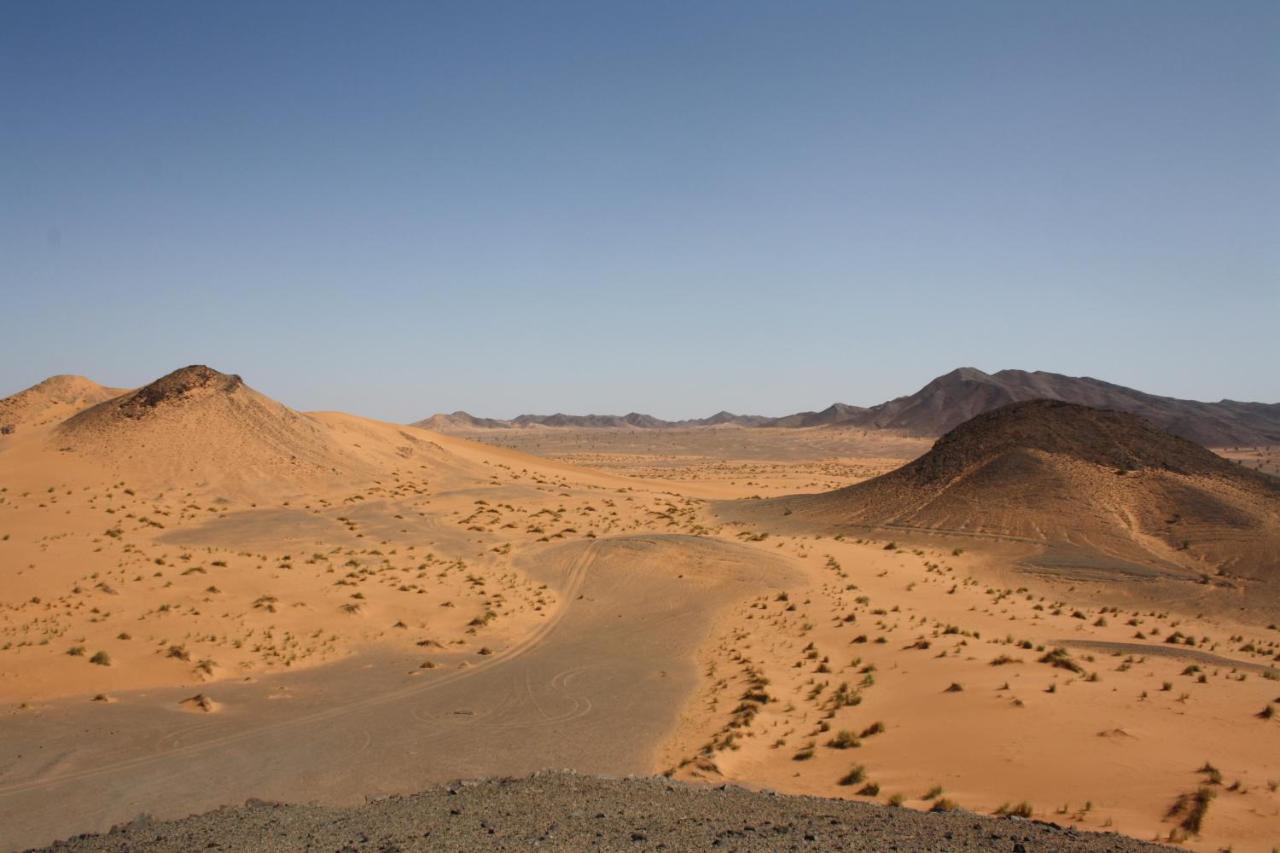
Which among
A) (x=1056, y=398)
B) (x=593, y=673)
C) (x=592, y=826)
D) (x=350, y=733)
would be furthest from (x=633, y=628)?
(x=1056, y=398)

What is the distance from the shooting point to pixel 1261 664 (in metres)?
19.5

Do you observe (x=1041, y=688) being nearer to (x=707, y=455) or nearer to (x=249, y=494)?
(x=249, y=494)

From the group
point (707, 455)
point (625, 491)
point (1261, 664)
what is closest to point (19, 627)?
point (1261, 664)

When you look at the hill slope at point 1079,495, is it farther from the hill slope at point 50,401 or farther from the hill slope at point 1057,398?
the hill slope at point 1057,398

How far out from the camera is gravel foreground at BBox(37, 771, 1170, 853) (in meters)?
8.45

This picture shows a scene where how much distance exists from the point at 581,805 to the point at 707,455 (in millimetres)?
115579

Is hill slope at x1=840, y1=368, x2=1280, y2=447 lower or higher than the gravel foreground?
higher

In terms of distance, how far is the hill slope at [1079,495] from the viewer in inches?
1284

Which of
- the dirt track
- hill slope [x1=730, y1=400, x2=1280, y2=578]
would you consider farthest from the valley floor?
hill slope [x1=730, y1=400, x2=1280, y2=578]

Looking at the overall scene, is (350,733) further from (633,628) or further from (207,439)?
(207,439)

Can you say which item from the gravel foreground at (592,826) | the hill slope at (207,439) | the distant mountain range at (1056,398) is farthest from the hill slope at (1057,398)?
the gravel foreground at (592,826)

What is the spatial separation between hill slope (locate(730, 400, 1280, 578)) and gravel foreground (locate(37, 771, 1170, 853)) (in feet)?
90.7

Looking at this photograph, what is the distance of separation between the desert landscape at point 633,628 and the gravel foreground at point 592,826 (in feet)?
4.66

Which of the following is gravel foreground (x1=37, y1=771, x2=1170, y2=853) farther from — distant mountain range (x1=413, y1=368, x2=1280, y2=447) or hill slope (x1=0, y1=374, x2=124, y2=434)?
distant mountain range (x1=413, y1=368, x2=1280, y2=447)
